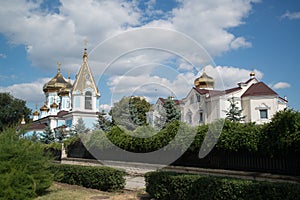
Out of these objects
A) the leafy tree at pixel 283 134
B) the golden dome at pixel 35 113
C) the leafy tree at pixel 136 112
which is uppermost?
the golden dome at pixel 35 113

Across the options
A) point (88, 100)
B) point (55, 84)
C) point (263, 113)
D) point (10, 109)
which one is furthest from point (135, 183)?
point (10, 109)

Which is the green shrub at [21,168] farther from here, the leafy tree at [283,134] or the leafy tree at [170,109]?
the leafy tree at [170,109]

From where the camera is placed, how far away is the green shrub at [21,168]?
24.8ft

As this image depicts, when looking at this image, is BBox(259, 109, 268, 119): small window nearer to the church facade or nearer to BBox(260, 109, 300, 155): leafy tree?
the church facade

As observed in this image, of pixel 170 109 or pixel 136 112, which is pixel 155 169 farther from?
pixel 136 112

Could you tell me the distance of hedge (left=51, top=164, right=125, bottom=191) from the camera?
33.3ft

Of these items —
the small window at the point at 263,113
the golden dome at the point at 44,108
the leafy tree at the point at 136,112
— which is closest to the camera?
the leafy tree at the point at 136,112

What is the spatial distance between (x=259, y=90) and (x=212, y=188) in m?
27.2

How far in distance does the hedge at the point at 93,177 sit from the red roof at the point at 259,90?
956 inches

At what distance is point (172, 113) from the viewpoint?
61.4 feet

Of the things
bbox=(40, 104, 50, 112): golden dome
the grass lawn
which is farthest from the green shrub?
bbox=(40, 104, 50, 112): golden dome

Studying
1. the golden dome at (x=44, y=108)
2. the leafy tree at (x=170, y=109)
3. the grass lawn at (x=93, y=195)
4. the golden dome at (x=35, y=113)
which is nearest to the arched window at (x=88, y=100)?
the golden dome at (x=44, y=108)

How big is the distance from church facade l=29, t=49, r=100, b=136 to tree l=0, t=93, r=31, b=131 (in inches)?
146

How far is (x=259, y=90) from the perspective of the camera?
31.4 meters
